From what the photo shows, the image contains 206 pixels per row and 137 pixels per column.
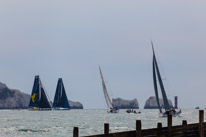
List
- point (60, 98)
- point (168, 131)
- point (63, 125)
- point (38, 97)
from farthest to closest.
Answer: point (60, 98) → point (38, 97) → point (63, 125) → point (168, 131)

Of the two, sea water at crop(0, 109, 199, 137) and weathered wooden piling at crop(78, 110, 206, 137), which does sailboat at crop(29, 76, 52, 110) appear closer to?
sea water at crop(0, 109, 199, 137)

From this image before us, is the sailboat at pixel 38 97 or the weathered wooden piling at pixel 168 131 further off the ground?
the sailboat at pixel 38 97

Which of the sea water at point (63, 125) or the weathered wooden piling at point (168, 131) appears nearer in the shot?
the weathered wooden piling at point (168, 131)

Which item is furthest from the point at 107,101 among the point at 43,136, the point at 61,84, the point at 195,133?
the point at 195,133

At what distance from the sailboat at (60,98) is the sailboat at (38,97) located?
17.7 feet

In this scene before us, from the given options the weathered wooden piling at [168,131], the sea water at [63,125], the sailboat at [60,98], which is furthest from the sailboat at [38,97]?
the weathered wooden piling at [168,131]

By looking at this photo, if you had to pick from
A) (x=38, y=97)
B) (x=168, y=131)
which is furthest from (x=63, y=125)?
(x=38, y=97)

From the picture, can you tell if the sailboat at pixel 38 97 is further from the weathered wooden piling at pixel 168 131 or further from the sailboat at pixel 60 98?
the weathered wooden piling at pixel 168 131

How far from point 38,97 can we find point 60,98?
9878 millimetres

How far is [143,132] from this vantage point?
61.9 ft

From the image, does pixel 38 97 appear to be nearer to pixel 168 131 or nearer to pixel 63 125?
pixel 63 125

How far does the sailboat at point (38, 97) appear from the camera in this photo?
156 metres

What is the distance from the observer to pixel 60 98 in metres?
167

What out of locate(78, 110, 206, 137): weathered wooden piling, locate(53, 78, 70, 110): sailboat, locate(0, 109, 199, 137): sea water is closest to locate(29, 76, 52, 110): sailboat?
locate(53, 78, 70, 110): sailboat
